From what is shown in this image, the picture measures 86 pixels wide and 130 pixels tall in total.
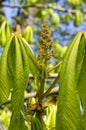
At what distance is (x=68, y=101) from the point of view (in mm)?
874

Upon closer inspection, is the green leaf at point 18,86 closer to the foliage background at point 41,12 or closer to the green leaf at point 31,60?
the green leaf at point 31,60

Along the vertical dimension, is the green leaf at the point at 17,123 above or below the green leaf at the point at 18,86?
below

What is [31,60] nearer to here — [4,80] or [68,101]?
[4,80]

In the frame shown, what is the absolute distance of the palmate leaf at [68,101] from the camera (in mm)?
860

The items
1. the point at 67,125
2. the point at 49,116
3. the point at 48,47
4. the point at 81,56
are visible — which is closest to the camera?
the point at 67,125

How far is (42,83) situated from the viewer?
1.16 meters

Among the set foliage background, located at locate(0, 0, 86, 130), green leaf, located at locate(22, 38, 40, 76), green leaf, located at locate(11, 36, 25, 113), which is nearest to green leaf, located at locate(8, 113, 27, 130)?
green leaf, located at locate(11, 36, 25, 113)

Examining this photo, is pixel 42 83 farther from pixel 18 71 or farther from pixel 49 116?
pixel 49 116

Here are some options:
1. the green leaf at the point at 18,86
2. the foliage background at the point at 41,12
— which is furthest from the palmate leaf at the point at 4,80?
the foliage background at the point at 41,12

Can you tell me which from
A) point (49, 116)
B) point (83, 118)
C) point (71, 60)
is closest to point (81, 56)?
point (71, 60)

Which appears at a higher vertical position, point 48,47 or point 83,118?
point 48,47

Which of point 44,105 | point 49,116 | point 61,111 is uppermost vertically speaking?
point 61,111

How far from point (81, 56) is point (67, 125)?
20 cm

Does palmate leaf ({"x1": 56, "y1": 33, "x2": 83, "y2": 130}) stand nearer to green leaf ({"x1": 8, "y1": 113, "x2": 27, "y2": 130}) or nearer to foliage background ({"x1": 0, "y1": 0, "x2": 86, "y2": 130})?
green leaf ({"x1": 8, "y1": 113, "x2": 27, "y2": 130})
